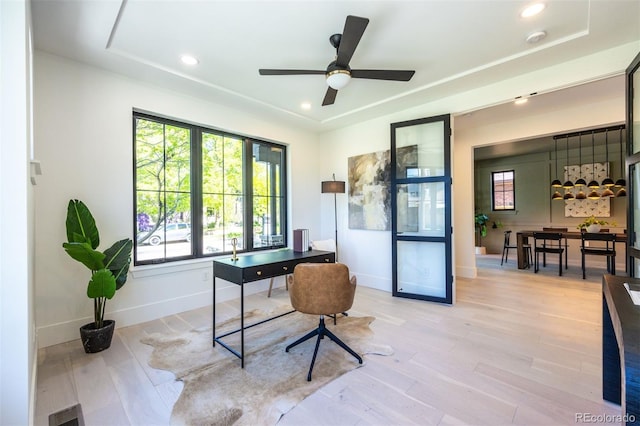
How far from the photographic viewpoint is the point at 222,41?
2619mm

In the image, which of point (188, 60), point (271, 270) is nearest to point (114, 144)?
point (188, 60)

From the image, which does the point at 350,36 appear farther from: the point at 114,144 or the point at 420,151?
the point at 114,144

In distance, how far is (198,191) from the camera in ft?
12.7

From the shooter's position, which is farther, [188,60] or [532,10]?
[188,60]

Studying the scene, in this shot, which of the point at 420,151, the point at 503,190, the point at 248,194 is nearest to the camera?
the point at 420,151

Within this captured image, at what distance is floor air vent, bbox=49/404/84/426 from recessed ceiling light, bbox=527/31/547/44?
15.2 ft

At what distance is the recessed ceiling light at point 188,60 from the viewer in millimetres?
2875

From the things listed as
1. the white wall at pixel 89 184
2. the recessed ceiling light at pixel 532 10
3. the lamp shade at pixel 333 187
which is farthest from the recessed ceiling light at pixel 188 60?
the recessed ceiling light at pixel 532 10

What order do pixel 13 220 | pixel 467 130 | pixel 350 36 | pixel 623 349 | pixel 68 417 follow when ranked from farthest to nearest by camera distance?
1. pixel 467 130
2. pixel 350 36
3. pixel 68 417
4. pixel 13 220
5. pixel 623 349

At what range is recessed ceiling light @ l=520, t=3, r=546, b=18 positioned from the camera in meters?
2.20

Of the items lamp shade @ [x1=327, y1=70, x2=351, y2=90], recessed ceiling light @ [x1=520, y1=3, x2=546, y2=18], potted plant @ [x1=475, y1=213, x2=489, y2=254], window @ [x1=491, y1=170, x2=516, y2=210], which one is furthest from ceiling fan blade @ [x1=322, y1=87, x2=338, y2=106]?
window @ [x1=491, y1=170, x2=516, y2=210]

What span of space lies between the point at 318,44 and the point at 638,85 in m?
2.77

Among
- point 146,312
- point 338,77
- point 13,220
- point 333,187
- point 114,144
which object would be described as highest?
point 338,77

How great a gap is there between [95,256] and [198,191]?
1585 millimetres
